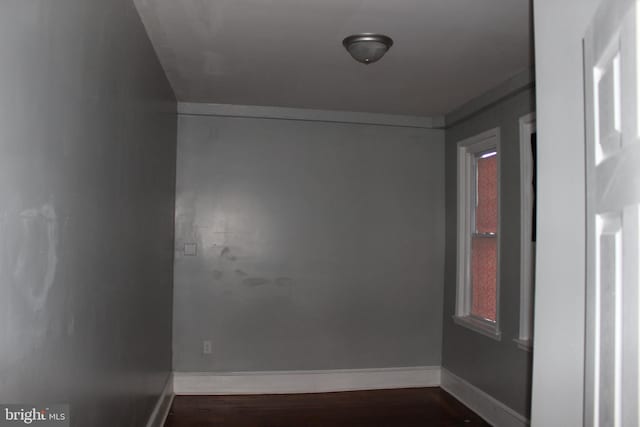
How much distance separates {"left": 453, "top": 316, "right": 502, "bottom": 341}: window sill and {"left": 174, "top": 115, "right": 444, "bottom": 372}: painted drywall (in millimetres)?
412

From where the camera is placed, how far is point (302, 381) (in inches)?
181

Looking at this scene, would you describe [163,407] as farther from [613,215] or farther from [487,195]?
[613,215]

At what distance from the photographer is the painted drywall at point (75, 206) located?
116 centimetres

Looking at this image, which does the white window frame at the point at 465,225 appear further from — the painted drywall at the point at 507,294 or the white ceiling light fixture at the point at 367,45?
the white ceiling light fixture at the point at 367,45

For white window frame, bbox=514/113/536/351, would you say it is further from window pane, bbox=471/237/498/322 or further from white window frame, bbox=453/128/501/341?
white window frame, bbox=453/128/501/341

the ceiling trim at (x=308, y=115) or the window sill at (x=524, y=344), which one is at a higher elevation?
the ceiling trim at (x=308, y=115)

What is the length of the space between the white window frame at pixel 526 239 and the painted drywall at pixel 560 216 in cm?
212

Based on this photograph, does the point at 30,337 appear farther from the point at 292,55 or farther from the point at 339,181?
the point at 339,181

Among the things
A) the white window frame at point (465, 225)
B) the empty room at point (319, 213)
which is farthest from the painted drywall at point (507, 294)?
the white window frame at point (465, 225)

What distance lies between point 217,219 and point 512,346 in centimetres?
264

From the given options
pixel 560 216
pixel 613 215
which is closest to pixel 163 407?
pixel 560 216

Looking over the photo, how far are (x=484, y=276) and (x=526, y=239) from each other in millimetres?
843

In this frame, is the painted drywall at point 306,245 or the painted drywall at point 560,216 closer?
the painted drywall at point 560,216

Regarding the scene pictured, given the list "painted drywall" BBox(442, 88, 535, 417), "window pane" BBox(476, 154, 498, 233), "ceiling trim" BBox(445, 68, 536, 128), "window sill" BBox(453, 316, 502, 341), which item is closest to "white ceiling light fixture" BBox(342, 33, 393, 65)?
"ceiling trim" BBox(445, 68, 536, 128)
